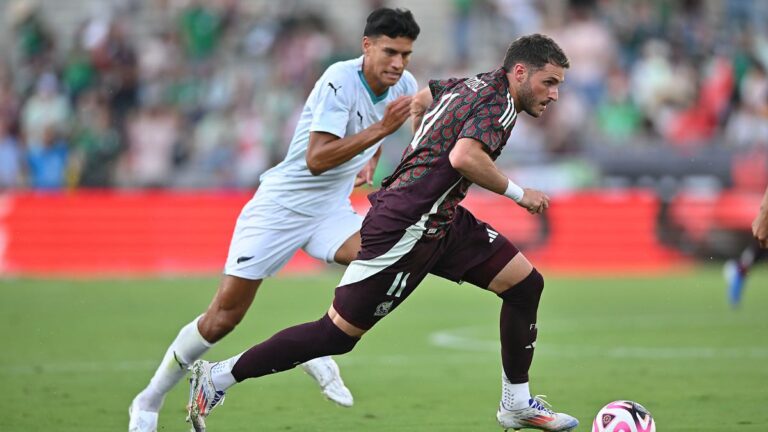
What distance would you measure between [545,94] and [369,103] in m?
1.57

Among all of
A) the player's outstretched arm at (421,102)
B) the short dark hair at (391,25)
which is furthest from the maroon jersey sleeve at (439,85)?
the short dark hair at (391,25)

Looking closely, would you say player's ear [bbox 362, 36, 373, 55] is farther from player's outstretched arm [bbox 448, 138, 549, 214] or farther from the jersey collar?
player's outstretched arm [bbox 448, 138, 549, 214]

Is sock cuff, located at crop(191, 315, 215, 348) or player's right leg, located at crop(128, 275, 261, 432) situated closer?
player's right leg, located at crop(128, 275, 261, 432)

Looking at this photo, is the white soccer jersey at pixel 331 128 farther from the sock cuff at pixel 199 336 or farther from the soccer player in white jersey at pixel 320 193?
the sock cuff at pixel 199 336

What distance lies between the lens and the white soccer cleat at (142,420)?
8.38m

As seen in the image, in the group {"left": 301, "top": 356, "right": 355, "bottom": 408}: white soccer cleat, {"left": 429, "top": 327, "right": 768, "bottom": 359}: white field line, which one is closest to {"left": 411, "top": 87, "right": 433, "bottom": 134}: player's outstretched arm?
{"left": 301, "top": 356, "right": 355, "bottom": 408}: white soccer cleat

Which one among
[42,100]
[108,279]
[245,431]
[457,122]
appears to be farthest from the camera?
[42,100]

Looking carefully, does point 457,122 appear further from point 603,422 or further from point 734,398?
point 734,398

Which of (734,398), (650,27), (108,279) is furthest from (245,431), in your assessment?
(650,27)

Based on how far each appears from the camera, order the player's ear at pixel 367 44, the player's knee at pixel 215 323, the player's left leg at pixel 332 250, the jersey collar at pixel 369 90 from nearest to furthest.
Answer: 1. the player's knee at pixel 215 323
2. the player's ear at pixel 367 44
3. the jersey collar at pixel 369 90
4. the player's left leg at pixel 332 250

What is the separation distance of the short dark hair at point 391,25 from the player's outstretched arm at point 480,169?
1457 millimetres

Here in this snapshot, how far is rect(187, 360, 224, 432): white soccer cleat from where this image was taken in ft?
26.0

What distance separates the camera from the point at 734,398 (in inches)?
379

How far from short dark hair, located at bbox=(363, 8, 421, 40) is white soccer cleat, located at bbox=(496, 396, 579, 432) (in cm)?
257
